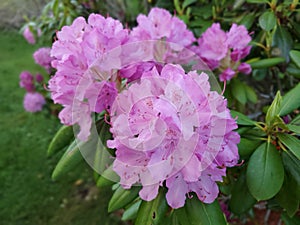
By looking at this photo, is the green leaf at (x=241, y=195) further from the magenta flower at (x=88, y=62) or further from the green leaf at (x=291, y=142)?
the magenta flower at (x=88, y=62)

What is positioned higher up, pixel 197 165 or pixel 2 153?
pixel 197 165

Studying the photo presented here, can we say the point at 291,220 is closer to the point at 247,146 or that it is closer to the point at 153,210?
the point at 247,146

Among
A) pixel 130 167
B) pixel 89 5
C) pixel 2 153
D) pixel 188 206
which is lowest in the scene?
pixel 2 153

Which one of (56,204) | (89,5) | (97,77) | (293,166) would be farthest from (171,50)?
(56,204)

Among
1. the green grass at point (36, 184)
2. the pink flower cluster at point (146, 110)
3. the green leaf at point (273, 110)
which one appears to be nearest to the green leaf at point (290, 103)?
the green leaf at point (273, 110)

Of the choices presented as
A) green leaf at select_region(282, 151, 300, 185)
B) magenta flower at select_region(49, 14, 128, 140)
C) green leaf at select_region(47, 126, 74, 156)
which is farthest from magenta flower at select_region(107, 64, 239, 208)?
green leaf at select_region(47, 126, 74, 156)

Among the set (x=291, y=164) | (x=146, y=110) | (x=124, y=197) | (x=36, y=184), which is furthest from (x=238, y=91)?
(x=36, y=184)

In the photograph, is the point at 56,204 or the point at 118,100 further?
the point at 56,204

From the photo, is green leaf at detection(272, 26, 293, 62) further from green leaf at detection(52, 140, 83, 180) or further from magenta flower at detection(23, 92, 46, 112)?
magenta flower at detection(23, 92, 46, 112)

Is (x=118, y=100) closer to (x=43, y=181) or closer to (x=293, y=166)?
(x=293, y=166)
